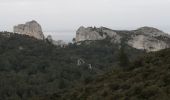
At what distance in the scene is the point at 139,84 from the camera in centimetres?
3062

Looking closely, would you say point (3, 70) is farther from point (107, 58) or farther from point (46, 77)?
point (107, 58)

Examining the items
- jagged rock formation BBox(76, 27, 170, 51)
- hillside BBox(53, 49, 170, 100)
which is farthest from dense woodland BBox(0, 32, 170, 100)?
jagged rock formation BBox(76, 27, 170, 51)

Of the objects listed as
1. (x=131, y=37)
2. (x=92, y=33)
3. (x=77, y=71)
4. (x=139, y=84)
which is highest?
(x=92, y=33)

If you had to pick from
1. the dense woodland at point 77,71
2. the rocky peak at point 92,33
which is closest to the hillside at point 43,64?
the dense woodland at point 77,71

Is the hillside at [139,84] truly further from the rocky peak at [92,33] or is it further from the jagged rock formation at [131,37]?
the rocky peak at [92,33]

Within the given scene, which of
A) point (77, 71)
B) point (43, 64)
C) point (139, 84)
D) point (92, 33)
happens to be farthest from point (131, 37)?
point (139, 84)

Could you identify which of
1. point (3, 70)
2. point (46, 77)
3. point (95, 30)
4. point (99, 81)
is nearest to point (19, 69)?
point (3, 70)

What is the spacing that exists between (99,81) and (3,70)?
86980 millimetres

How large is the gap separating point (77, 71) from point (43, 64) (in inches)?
502

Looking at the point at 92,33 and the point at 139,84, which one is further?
the point at 92,33

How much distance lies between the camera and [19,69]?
5113 inches

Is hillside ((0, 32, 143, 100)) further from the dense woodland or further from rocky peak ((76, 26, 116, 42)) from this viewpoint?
rocky peak ((76, 26, 116, 42))

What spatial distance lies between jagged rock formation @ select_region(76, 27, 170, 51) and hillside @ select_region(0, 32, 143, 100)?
5.27 meters

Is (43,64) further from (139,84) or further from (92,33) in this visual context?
(139,84)
